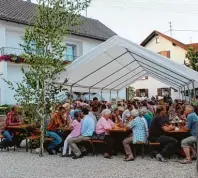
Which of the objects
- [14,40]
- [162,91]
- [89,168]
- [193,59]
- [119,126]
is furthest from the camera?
[162,91]

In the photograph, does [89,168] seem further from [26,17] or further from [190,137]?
[26,17]

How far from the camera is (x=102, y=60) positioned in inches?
575

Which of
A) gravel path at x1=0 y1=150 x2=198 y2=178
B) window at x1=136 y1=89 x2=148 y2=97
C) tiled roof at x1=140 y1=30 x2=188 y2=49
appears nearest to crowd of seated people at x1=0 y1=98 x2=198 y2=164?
gravel path at x1=0 y1=150 x2=198 y2=178

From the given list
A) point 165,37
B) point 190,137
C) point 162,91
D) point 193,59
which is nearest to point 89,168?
point 190,137

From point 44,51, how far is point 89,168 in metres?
3.94

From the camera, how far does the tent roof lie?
1179 cm

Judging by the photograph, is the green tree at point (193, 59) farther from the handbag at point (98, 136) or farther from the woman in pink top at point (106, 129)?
the handbag at point (98, 136)

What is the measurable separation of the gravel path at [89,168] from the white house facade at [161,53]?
33282mm

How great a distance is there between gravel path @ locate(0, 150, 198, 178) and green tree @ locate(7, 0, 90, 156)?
120 centimetres

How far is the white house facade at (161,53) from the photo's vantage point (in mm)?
43688

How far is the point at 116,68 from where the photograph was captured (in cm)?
1692

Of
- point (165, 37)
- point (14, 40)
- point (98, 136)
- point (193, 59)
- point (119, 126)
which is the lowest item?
point (98, 136)

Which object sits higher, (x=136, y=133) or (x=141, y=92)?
(x=141, y=92)

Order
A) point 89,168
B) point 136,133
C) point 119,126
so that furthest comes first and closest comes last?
point 119,126 < point 136,133 < point 89,168
